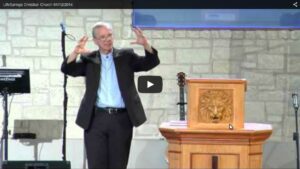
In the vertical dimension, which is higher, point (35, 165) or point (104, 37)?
point (104, 37)

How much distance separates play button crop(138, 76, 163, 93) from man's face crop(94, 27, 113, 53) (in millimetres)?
2299

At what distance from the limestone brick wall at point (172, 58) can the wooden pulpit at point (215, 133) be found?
2.66m

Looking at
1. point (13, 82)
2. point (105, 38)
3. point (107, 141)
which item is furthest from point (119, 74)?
point (13, 82)

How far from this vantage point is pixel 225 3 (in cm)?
647

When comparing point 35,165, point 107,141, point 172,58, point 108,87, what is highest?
point 172,58

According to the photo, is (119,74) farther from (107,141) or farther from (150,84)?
(150,84)

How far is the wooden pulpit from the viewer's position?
378 cm

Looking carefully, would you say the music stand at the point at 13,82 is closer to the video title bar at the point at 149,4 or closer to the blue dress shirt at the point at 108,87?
the video title bar at the point at 149,4

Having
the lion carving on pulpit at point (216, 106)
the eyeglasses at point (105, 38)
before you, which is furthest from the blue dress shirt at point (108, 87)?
the lion carving on pulpit at point (216, 106)

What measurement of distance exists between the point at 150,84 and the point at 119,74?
231cm

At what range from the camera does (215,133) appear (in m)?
3.81

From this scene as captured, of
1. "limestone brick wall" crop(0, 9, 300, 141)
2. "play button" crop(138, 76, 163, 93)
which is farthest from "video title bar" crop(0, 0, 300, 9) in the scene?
"play button" crop(138, 76, 163, 93)

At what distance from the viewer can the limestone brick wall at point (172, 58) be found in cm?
655

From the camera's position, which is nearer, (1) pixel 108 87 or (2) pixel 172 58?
(1) pixel 108 87
